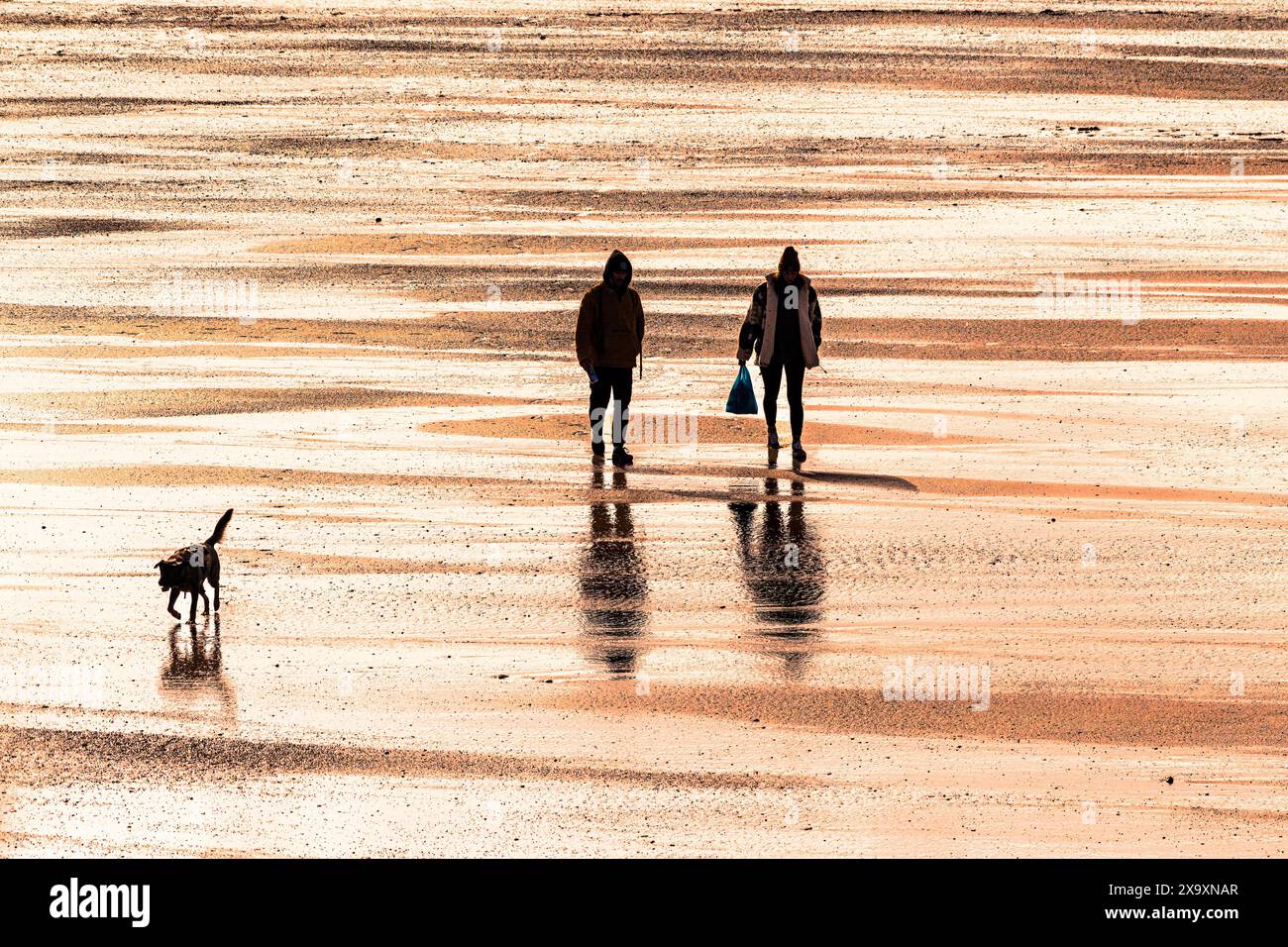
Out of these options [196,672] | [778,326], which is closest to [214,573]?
[196,672]

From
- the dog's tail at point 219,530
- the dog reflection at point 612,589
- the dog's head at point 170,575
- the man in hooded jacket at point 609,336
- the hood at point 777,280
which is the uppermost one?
the hood at point 777,280

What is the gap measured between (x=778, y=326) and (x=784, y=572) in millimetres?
3702

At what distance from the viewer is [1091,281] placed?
22.1 meters

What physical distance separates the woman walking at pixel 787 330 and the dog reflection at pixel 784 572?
1180 millimetres

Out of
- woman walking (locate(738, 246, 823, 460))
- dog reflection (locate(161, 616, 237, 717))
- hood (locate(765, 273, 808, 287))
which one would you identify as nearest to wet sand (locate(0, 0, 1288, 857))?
dog reflection (locate(161, 616, 237, 717))

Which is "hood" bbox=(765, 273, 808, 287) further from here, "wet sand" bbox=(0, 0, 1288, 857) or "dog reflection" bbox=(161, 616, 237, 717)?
"dog reflection" bbox=(161, 616, 237, 717)

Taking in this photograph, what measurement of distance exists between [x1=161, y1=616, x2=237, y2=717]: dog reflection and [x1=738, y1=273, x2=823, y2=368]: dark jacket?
19.2 ft

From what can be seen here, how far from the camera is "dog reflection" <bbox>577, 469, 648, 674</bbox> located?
10.7 m

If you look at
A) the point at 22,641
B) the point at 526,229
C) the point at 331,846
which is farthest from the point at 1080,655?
the point at 526,229

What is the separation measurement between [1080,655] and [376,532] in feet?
15.5

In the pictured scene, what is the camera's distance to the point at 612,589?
1181cm

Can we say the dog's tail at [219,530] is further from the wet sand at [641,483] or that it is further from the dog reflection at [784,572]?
the dog reflection at [784,572]

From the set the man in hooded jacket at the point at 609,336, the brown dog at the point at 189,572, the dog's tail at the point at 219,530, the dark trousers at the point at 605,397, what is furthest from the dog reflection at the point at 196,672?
the man in hooded jacket at the point at 609,336

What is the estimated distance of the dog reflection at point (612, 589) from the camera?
10.7 m
